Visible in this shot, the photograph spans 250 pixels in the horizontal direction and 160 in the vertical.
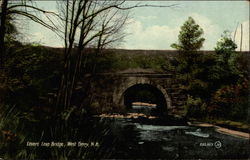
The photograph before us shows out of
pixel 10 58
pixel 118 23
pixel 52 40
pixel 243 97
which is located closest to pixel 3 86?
pixel 10 58

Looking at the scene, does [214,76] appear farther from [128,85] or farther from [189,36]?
[128,85]

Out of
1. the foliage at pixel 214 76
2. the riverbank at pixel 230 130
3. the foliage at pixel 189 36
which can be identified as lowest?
the riverbank at pixel 230 130

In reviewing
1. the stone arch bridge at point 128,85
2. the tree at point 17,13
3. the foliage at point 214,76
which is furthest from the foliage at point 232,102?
the tree at point 17,13

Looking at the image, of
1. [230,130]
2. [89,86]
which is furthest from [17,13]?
[230,130]

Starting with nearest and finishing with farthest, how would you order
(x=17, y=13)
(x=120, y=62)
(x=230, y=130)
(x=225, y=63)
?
1. (x=17, y=13)
2. (x=225, y=63)
3. (x=230, y=130)
4. (x=120, y=62)

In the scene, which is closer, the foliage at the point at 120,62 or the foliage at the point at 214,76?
the foliage at the point at 214,76

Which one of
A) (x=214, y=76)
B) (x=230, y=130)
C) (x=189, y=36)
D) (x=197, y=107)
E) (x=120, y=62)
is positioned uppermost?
(x=189, y=36)

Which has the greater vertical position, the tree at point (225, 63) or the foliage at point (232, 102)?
the tree at point (225, 63)

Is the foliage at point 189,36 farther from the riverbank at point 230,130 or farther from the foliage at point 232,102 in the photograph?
the riverbank at point 230,130

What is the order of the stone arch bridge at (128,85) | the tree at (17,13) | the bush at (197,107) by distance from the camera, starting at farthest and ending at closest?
1. the stone arch bridge at (128,85)
2. the bush at (197,107)
3. the tree at (17,13)

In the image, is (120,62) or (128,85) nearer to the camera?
(120,62)

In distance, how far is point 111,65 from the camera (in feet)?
20.3

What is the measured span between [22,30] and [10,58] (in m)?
0.75

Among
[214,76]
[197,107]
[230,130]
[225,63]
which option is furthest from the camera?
[230,130]
